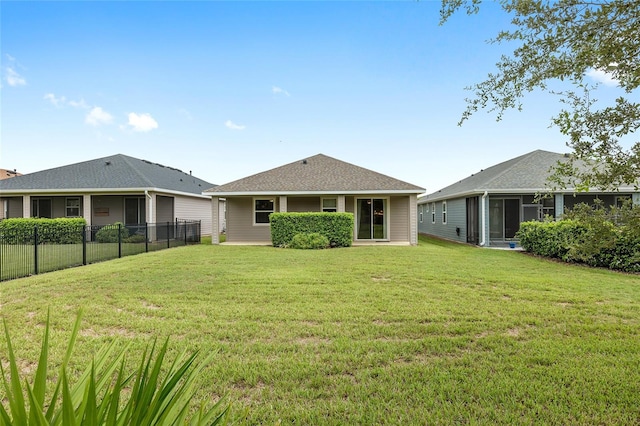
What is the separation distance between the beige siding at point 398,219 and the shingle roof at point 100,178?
12878mm

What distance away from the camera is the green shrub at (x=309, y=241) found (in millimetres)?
14734

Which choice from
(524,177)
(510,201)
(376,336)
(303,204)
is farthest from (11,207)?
(524,177)

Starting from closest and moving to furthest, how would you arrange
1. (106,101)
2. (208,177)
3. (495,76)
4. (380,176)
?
(495,76), (106,101), (380,176), (208,177)

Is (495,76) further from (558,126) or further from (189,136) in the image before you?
(189,136)

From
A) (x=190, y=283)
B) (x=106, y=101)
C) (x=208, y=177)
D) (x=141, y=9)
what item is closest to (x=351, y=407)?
(x=190, y=283)

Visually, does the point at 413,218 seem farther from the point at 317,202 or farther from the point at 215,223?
the point at 215,223

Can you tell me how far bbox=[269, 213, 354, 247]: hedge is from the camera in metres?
15.5

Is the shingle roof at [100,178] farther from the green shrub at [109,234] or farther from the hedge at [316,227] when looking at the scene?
the hedge at [316,227]

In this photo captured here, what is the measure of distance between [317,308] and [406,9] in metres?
5.08

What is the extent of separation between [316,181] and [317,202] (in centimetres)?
113

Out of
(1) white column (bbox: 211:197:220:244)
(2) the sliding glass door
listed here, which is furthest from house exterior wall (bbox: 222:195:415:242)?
(1) white column (bbox: 211:197:220:244)

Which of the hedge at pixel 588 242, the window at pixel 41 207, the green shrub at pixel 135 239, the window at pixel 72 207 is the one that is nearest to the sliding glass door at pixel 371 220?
the hedge at pixel 588 242

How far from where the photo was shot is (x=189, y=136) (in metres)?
21.0

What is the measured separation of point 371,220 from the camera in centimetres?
1775
